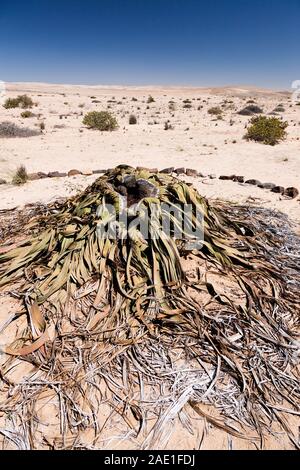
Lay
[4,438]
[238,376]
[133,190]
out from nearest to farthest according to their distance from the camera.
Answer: [4,438]
[238,376]
[133,190]

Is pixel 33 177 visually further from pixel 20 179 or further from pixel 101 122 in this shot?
pixel 101 122

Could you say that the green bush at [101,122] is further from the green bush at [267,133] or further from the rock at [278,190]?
the rock at [278,190]

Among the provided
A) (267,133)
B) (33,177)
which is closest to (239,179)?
(33,177)

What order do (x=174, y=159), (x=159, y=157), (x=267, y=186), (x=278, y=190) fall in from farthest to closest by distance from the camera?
(x=159, y=157) < (x=174, y=159) < (x=267, y=186) < (x=278, y=190)

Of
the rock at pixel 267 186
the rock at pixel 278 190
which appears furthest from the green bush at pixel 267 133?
the rock at pixel 278 190

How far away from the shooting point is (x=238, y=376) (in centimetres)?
240

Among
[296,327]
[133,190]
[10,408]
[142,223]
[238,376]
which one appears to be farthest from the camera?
[133,190]

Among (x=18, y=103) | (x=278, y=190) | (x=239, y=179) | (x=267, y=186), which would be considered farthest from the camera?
(x=18, y=103)

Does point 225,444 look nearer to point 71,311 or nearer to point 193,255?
point 71,311

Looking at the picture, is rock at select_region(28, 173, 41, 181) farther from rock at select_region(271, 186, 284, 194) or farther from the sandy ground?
rock at select_region(271, 186, 284, 194)

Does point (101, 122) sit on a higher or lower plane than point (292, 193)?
higher

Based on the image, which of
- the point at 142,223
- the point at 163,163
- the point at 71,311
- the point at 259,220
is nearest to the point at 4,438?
the point at 71,311

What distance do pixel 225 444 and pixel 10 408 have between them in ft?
4.63

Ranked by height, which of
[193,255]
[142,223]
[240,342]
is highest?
[142,223]
